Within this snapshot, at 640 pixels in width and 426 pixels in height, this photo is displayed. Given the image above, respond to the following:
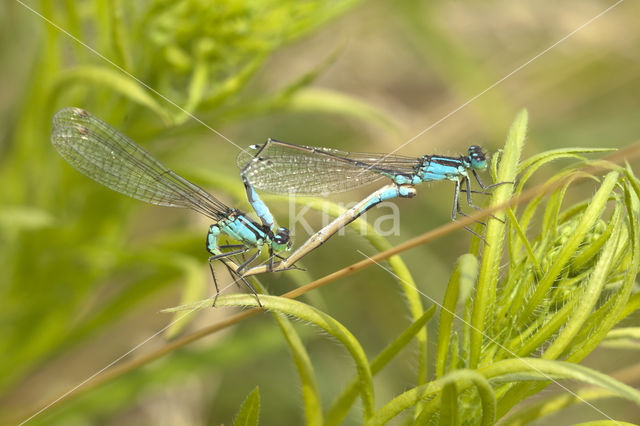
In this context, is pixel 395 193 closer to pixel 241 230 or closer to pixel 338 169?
pixel 338 169

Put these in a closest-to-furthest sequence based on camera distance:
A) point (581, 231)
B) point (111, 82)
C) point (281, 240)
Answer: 1. point (581, 231)
2. point (111, 82)
3. point (281, 240)

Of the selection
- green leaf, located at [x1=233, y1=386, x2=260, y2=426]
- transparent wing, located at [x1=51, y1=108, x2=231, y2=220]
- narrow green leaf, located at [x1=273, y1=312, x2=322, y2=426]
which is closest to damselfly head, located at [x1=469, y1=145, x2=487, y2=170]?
transparent wing, located at [x1=51, y1=108, x2=231, y2=220]

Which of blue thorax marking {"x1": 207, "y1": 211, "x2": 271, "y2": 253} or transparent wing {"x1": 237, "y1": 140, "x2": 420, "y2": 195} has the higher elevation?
transparent wing {"x1": 237, "y1": 140, "x2": 420, "y2": 195}

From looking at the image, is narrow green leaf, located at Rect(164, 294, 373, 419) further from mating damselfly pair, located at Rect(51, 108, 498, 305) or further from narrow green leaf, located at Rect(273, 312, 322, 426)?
mating damselfly pair, located at Rect(51, 108, 498, 305)

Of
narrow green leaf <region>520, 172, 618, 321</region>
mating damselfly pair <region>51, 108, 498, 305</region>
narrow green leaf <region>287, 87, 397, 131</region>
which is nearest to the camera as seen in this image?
narrow green leaf <region>520, 172, 618, 321</region>

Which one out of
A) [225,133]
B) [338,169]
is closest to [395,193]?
[338,169]

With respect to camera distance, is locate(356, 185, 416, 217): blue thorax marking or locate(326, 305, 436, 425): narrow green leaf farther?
locate(356, 185, 416, 217): blue thorax marking

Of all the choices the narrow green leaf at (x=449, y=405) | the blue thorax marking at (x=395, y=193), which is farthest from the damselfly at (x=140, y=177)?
the narrow green leaf at (x=449, y=405)
